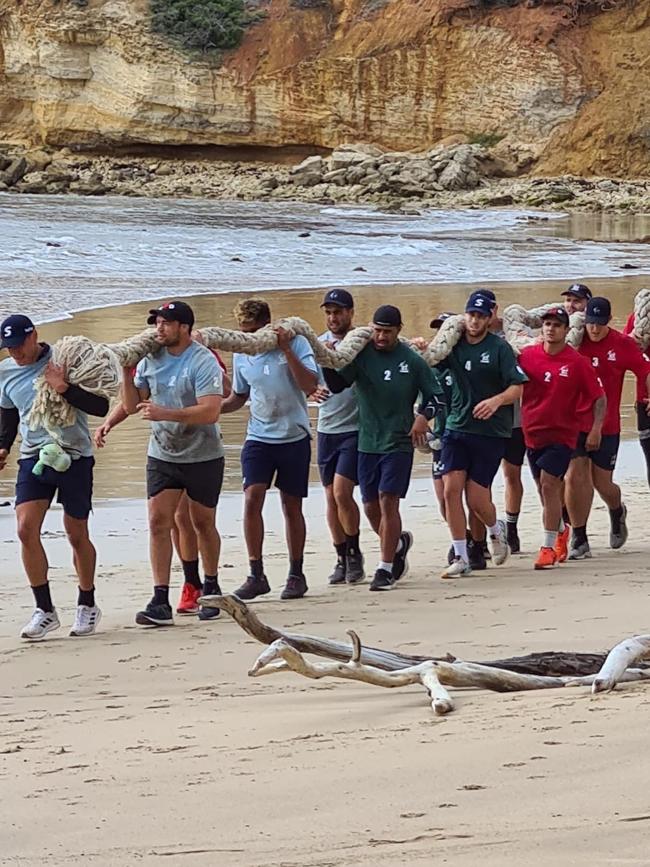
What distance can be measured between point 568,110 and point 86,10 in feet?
71.2

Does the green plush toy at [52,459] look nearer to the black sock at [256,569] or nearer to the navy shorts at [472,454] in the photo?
the black sock at [256,569]

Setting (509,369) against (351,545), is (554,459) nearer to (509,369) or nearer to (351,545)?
(509,369)

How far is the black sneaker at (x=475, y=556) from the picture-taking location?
28.5 ft

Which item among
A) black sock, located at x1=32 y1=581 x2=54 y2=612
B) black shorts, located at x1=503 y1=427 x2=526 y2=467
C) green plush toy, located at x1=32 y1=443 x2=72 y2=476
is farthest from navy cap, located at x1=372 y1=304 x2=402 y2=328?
black sock, located at x1=32 y1=581 x2=54 y2=612

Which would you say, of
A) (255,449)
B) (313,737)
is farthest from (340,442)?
(313,737)

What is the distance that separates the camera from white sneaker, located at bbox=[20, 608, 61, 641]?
6957mm

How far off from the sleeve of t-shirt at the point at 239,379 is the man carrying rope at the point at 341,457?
0.45 meters

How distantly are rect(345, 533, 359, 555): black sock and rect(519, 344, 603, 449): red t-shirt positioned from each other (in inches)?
47.5

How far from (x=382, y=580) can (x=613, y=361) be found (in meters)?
2.22

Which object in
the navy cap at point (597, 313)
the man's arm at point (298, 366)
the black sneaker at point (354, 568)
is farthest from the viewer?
the navy cap at point (597, 313)

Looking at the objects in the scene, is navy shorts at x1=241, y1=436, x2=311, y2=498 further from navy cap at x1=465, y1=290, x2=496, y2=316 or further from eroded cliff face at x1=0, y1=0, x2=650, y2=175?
eroded cliff face at x1=0, y1=0, x2=650, y2=175

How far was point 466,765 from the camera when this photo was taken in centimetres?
406

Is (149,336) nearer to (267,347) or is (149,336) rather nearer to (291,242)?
(267,347)

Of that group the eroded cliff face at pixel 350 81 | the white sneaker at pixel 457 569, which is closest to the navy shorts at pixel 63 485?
the white sneaker at pixel 457 569
